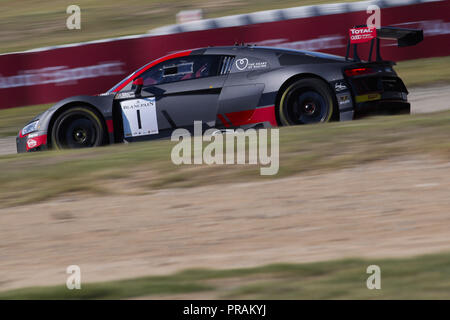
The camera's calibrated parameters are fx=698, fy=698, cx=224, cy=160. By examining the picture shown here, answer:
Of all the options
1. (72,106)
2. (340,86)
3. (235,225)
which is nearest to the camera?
(235,225)

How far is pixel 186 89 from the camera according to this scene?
8.59m

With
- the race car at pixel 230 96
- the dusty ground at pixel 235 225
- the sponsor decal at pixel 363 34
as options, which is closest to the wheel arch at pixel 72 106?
the race car at pixel 230 96

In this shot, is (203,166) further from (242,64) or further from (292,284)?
(292,284)

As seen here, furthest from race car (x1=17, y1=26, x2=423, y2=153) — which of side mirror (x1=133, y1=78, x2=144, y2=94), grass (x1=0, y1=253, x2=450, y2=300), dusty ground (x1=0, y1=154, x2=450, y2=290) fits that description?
grass (x1=0, y1=253, x2=450, y2=300)

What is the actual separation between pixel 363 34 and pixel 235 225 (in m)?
3.93

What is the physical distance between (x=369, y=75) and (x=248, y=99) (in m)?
1.49

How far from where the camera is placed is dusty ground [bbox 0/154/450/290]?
16.2 feet

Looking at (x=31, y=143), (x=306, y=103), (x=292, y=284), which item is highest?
(x=306, y=103)

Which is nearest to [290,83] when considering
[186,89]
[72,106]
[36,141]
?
[186,89]

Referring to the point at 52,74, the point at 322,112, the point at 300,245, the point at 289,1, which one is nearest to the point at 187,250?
the point at 300,245

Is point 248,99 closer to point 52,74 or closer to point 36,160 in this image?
point 36,160

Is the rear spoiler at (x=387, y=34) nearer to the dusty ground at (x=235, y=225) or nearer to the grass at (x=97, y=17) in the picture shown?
the dusty ground at (x=235, y=225)

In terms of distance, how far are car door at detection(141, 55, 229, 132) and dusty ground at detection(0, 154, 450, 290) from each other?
1.94 meters

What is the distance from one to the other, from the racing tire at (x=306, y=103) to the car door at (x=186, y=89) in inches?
32.7
